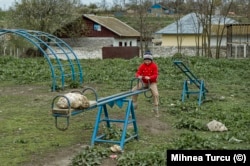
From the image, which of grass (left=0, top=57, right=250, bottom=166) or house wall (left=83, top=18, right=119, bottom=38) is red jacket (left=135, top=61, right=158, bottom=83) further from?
house wall (left=83, top=18, right=119, bottom=38)

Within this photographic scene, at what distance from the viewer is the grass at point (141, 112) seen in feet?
27.7

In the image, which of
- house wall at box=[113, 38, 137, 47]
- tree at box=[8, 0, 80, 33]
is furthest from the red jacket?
house wall at box=[113, 38, 137, 47]

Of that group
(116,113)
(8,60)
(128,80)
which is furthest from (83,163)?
(8,60)

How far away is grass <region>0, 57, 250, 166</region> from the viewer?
27.7 ft

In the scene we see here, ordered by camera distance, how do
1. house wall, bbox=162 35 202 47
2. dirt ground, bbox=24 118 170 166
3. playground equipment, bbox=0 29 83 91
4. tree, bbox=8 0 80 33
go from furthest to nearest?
house wall, bbox=162 35 202 47 → tree, bbox=8 0 80 33 → playground equipment, bbox=0 29 83 91 → dirt ground, bbox=24 118 170 166

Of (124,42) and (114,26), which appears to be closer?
(114,26)

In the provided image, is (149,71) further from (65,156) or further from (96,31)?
(96,31)

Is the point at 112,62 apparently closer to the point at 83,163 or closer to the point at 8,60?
the point at 8,60

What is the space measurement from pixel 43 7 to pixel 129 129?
93.0 feet

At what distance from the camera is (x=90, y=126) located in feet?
33.6

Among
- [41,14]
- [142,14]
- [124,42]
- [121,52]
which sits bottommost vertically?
[121,52]

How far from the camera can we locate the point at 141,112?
477 inches

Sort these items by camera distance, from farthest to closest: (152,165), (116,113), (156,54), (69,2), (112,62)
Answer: (69,2)
(156,54)
(112,62)
(116,113)
(152,165)

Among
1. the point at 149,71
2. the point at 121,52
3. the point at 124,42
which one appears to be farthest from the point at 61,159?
the point at 124,42
